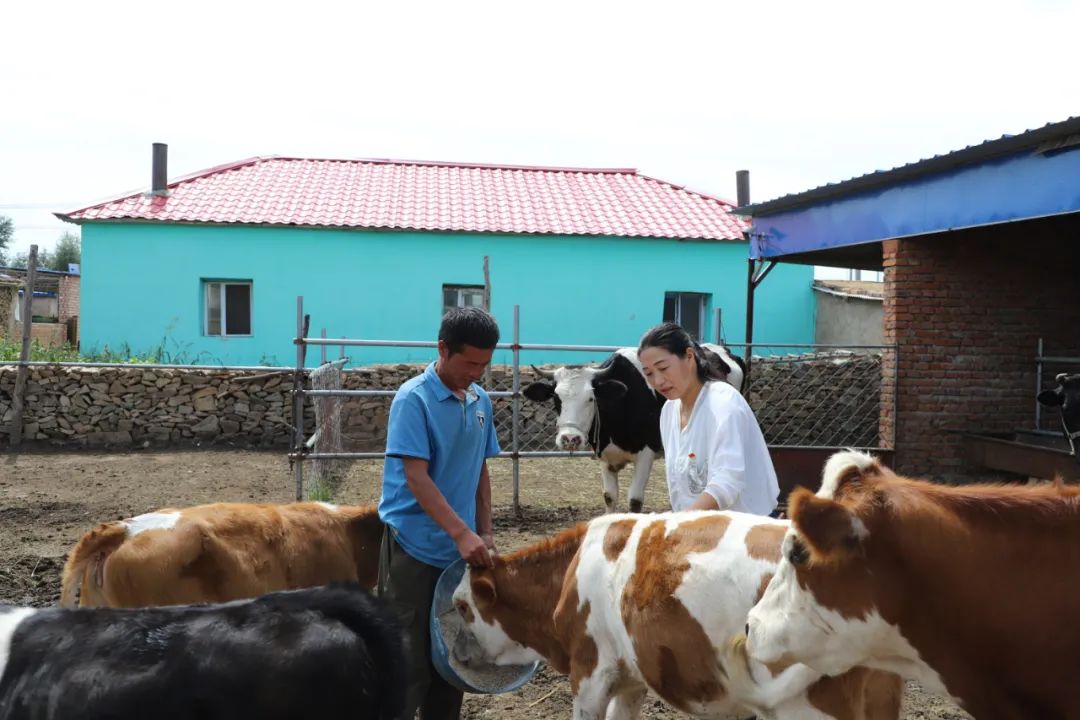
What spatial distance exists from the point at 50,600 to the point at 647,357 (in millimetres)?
4426

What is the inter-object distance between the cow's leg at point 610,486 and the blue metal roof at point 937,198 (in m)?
3.32

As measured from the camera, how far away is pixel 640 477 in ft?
27.4

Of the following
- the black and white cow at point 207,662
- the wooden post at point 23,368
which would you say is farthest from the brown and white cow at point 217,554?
the wooden post at point 23,368

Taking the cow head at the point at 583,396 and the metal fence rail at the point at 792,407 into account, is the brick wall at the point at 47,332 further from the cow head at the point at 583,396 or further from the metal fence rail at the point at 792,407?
the cow head at the point at 583,396

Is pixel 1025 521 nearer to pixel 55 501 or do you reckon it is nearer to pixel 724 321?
pixel 55 501

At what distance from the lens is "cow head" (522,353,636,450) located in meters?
8.38

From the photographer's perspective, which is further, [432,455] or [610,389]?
[610,389]

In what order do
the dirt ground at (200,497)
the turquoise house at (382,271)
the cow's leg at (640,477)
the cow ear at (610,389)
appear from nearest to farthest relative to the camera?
the dirt ground at (200,497) < the cow's leg at (640,477) < the cow ear at (610,389) < the turquoise house at (382,271)

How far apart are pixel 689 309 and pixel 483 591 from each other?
53.5 ft

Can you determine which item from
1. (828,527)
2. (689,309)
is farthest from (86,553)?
(689,309)

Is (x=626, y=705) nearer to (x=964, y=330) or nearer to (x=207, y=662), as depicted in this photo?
(x=207, y=662)

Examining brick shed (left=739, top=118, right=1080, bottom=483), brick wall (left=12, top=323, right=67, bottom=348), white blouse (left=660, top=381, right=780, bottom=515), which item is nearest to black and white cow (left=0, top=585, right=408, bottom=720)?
white blouse (left=660, top=381, right=780, bottom=515)

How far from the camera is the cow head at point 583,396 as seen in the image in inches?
330

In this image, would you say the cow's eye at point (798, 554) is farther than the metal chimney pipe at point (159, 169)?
No
